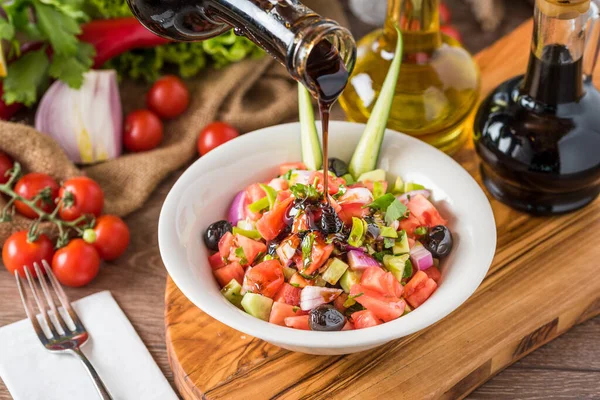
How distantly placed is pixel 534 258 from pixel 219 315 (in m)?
1.04

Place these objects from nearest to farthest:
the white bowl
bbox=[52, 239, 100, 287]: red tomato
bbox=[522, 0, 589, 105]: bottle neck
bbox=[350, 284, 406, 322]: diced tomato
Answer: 1. the white bowl
2. bbox=[350, 284, 406, 322]: diced tomato
3. bbox=[522, 0, 589, 105]: bottle neck
4. bbox=[52, 239, 100, 287]: red tomato

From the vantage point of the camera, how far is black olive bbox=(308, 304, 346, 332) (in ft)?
5.90

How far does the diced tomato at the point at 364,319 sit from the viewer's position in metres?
1.80

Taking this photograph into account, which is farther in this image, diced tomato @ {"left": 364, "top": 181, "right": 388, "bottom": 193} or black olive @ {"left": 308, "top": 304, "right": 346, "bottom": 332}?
diced tomato @ {"left": 364, "top": 181, "right": 388, "bottom": 193}

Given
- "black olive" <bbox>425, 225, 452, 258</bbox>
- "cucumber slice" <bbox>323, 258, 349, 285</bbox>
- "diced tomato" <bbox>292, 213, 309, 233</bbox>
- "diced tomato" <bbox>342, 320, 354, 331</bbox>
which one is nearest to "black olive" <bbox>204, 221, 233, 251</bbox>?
"diced tomato" <bbox>292, 213, 309, 233</bbox>

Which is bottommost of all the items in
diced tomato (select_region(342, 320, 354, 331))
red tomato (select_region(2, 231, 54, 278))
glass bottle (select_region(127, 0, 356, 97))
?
red tomato (select_region(2, 231, 54, 278))

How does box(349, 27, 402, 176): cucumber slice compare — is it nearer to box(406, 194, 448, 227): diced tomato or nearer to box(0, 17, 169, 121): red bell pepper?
box(406, 194, 448, 227): diced tomato

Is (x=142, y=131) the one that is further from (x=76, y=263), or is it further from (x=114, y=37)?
(x=76, y=263)

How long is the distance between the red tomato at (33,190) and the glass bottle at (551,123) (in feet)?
4.85

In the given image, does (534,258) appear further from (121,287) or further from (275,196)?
(121,287)

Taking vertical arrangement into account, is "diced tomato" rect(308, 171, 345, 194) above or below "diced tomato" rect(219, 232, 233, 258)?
above

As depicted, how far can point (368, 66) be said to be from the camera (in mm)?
2562

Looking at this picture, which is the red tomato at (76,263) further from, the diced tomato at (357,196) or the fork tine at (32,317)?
the diced tomato at (357,196)

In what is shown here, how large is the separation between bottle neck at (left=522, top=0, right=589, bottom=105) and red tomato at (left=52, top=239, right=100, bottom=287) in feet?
4.84
